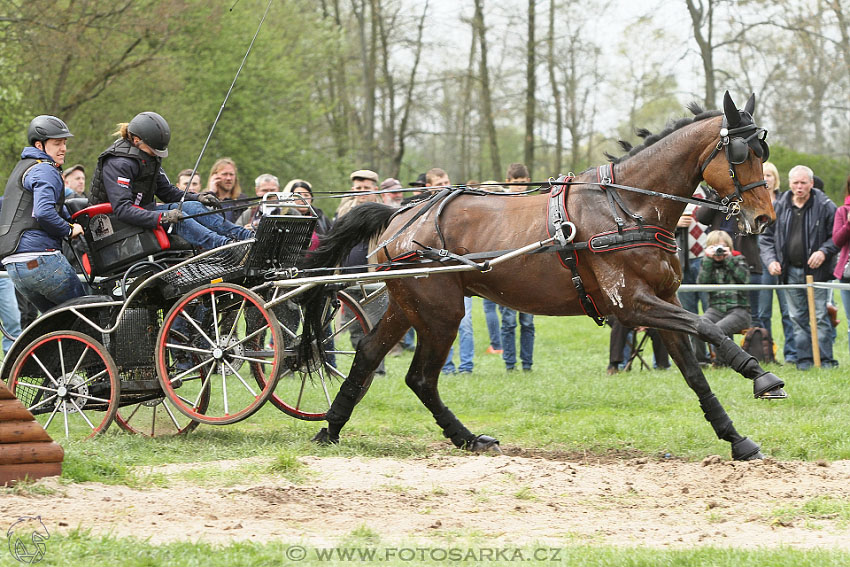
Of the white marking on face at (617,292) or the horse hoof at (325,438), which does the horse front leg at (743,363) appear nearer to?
the white marking on face at (617,292)

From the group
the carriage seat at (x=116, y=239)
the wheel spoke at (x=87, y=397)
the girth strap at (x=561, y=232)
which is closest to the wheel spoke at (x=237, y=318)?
the carriage seat at (x=116, y=239)

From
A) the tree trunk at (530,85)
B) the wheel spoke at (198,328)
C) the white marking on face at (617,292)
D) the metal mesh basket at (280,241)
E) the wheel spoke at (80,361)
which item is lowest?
the wheel spoke at (80,361)

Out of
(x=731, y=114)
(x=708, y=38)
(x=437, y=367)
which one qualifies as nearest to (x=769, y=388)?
(x=731, y=114)

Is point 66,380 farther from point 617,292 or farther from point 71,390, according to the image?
point 617,292

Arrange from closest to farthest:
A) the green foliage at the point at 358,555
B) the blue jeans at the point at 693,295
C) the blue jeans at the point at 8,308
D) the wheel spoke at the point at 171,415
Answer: the green foliage at the point at 358,555 < the wheel spoke at the point at 171,415 < the blue jeans at the point at 8,308 < the blue jeans at the point at 693,295

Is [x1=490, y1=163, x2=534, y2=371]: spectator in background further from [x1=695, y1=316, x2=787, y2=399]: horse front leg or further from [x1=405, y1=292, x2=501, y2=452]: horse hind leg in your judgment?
[x1=695, y1=316, x2=787, y2=399]: horse front leg

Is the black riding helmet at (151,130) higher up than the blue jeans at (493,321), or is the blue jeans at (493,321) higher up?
the black riding helmet at (151,130)

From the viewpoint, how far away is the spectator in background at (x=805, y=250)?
11.3m

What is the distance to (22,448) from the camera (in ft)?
18.1

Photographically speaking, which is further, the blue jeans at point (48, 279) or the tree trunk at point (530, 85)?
the tree trunk at point (530, 85)

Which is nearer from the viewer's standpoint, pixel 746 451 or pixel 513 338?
pixel 746 451

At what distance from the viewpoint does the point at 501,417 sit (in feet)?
30.3

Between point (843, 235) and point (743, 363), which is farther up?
point (843, 235)

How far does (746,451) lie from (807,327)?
5166 mm
